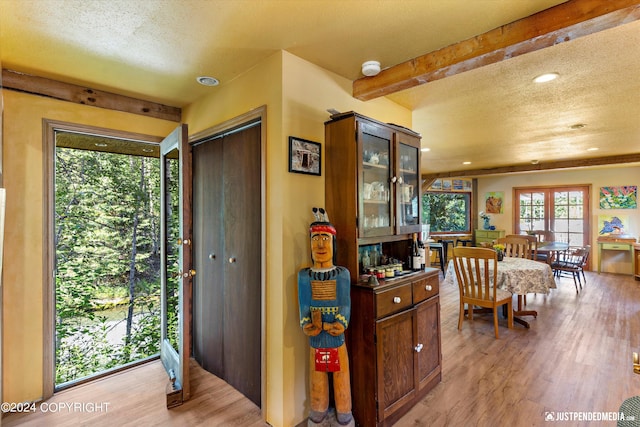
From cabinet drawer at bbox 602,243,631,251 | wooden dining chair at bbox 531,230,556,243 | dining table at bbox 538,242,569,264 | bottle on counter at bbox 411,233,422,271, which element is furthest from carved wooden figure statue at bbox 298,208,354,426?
cabinet drawer at bbox 602,243,631,251

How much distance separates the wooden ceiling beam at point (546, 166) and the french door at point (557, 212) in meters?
1.30

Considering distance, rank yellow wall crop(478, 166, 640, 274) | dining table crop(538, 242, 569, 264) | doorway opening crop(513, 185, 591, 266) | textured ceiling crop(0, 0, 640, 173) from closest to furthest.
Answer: textured ceiling crop(0, 0, 640, 173), dining table crop(538, 242, 569, 264), yellow wall crop(478, 166, 640, 274), doorway opening crop(513, 185, 591, 266)

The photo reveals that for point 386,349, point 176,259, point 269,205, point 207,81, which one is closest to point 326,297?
point 386,349

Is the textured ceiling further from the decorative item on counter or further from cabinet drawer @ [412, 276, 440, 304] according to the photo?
the decorative item on counter

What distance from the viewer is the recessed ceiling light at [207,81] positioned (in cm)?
225

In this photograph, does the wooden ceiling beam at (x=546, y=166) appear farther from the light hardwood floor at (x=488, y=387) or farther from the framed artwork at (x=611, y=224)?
the light hardwood floor at (x=488, y=387)

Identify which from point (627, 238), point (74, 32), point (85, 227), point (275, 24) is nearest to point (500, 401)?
point (275, 24)

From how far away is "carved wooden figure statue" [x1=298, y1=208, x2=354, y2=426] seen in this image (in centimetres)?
178

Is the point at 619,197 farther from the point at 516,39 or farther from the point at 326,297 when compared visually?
the point at 326,297

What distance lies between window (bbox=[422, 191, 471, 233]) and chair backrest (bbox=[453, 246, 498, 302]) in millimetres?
4306

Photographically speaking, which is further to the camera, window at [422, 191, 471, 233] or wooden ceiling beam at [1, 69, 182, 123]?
window at [422, 191, 471, 233]

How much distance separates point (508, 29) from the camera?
159 cm

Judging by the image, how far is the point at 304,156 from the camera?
2.00 meters

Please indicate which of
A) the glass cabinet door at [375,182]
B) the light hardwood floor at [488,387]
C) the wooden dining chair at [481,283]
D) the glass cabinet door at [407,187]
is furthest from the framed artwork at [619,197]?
the glass cabinet door at [375,182]
